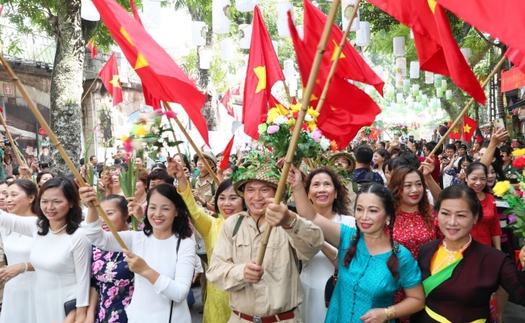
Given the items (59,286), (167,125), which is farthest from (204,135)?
(59,286)

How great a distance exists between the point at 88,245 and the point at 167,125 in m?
1.02

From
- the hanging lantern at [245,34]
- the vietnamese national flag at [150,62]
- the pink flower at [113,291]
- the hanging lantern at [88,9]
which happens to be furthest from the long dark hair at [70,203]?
the hanging lantern at [245,34]

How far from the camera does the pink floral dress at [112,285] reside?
3732 mm

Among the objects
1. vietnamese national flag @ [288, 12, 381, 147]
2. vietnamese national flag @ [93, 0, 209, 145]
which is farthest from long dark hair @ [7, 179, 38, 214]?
vietnamese national flag @ [288, 12, 381, 147]

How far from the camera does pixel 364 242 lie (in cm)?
323

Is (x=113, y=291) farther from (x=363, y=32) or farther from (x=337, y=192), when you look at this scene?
(x=363, y=32)

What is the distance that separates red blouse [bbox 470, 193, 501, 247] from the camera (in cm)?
486

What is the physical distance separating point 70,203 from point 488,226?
3581mm

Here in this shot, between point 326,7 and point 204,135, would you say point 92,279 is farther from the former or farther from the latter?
point 326,7

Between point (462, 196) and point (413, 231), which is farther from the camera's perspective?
point (413, 231)

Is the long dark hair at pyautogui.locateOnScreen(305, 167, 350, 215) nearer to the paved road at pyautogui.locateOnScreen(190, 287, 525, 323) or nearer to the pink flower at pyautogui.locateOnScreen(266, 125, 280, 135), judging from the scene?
the pink flower at pyautogui.locateOnScreen(266, 125, 280, 135)

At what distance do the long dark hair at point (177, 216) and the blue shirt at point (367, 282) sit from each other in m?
1.13

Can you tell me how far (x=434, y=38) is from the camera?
453 cm

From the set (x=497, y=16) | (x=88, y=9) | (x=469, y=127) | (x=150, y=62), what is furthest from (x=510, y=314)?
(x=88, y=9)
